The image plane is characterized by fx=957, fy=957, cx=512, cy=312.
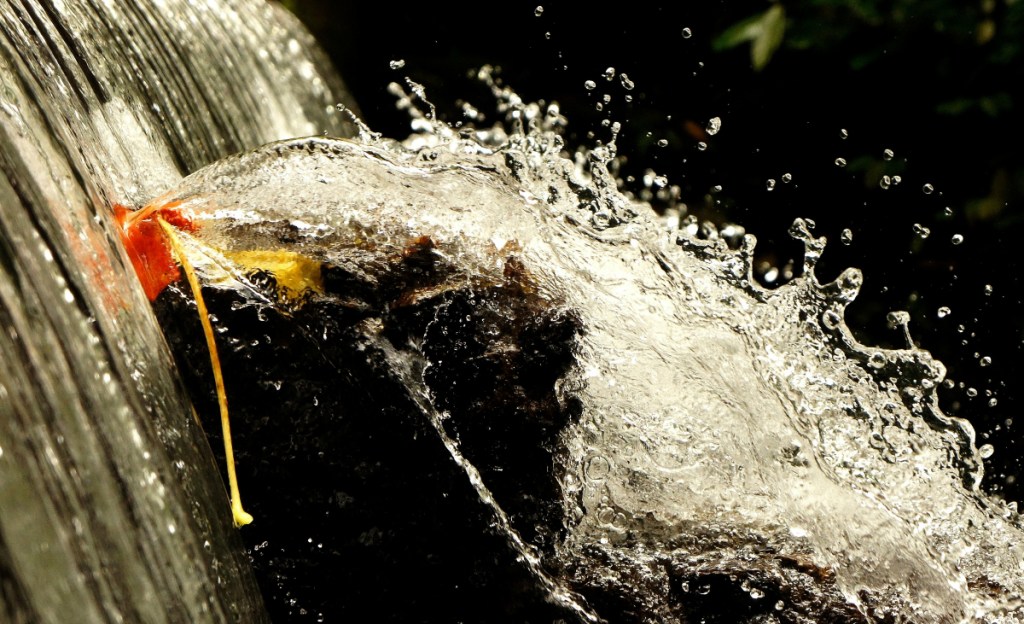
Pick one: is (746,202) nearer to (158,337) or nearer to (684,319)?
(684,319)

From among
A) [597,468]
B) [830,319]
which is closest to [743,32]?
[830,319]

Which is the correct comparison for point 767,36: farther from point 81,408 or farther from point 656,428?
point 81,408

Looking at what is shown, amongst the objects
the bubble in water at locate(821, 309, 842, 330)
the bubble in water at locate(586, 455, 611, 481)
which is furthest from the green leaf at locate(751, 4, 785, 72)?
the bubble in water at locate(586, 455, 611, 481)

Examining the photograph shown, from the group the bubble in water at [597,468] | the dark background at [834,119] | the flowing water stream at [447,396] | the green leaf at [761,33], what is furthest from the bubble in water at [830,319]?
the green leaf at [761,33]

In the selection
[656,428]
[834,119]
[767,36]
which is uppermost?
[767,36]

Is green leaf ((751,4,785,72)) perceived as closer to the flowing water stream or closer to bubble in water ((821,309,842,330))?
bubble in water ((821,309,842,330))

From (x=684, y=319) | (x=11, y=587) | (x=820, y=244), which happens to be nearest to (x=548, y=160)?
(x=684, y=319)
